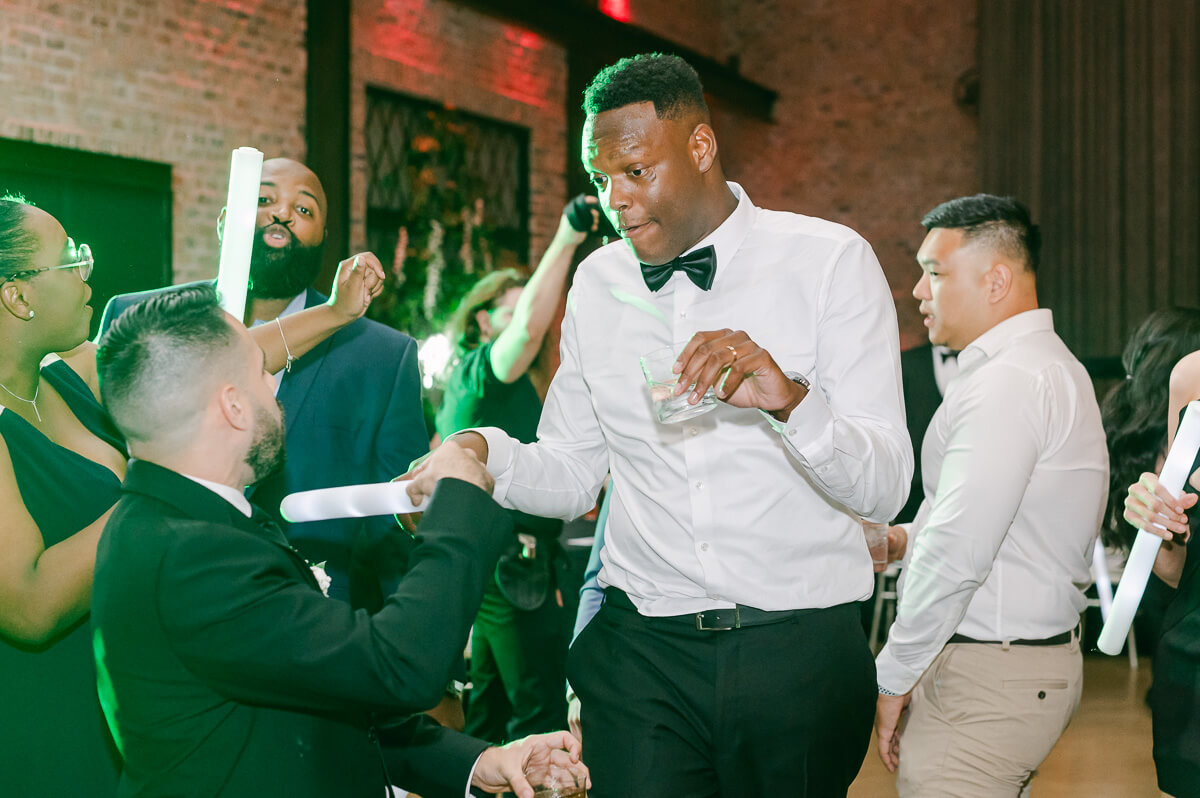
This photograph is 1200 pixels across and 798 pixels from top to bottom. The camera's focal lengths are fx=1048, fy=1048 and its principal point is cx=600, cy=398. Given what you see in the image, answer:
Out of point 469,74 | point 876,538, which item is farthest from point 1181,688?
point 469,74

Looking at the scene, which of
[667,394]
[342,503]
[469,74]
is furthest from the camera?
[469,74]

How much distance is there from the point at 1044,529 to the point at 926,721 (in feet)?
1.57

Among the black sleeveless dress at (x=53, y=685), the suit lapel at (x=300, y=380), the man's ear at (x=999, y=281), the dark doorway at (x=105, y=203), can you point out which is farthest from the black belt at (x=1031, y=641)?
the dark doorway at (x=105, y=203)

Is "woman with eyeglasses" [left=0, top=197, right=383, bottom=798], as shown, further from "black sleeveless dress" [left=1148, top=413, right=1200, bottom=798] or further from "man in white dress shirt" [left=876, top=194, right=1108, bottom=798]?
"black sleeveless dress" [left=1148, top=413, right=1200, bottom=798]

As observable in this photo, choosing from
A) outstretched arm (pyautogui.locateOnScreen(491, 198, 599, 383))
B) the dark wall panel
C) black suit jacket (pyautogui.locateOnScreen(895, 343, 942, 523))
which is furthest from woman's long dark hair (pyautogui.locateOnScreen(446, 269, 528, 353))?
the dark wall panel

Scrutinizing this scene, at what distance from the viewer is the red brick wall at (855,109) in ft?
32.8

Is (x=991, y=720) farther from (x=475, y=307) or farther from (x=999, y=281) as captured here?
(x=475, y=307)

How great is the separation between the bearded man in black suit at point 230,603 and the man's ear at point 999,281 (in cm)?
144

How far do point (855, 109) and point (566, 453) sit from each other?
9.36m

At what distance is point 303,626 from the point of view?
1.35 m

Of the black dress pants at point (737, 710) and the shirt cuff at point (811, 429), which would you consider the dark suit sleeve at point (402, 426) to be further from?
the shirt cuff at point (811, 429)

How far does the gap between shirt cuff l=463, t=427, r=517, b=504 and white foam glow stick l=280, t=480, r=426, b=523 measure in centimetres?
38

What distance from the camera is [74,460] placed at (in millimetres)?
1909

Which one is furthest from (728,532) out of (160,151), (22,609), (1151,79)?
(1151,79)
